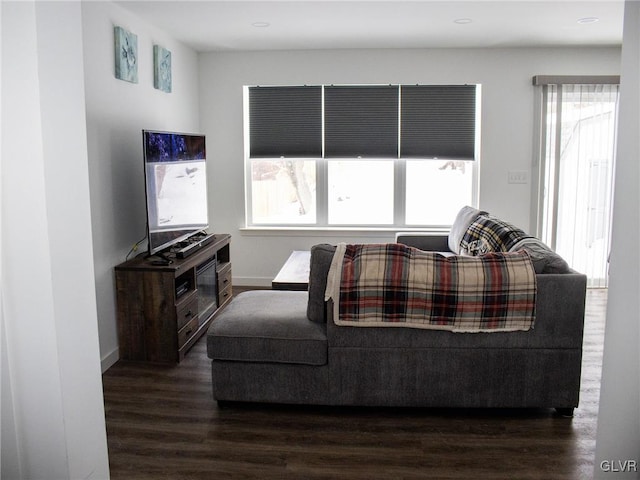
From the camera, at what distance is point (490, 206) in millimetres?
5859

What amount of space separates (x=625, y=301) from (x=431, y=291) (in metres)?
1.26

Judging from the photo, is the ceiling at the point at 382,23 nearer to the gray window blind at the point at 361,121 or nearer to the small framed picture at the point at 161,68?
the small framed picture at the point at 161,68

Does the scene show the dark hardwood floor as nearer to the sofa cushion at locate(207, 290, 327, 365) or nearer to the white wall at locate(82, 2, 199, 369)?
the sofa cushion at locate(207, 290, 327, 365)

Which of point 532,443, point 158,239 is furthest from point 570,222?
point 158,239

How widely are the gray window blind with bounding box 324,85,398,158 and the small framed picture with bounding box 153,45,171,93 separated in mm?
1576

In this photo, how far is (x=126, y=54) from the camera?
4.03 m

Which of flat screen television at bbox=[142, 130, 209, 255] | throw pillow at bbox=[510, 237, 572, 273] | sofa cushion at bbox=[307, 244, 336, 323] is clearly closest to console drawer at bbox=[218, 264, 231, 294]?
flat screen television at bbox=[142, 130, 209, 255]

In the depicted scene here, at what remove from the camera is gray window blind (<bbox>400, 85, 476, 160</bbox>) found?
574 centimetres

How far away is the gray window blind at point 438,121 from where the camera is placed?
18.8ft

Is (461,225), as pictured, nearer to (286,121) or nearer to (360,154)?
(360,154)

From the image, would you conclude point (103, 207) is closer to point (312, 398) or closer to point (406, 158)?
point (312, 398)

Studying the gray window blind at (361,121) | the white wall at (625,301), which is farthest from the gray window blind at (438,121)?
the white wall at (625,301)

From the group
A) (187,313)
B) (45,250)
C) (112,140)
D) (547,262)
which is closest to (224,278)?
(187,313)

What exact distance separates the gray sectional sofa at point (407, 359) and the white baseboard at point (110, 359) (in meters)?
1.01
